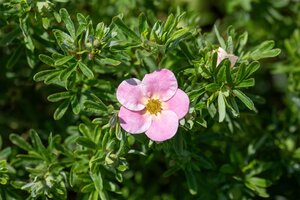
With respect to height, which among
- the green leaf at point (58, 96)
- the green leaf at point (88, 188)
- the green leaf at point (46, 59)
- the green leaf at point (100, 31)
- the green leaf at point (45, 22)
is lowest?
the green leaf at point (88, 188)

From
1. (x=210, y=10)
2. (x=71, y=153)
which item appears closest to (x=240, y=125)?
(x=71, y=153)

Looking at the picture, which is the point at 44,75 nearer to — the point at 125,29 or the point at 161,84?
the point at 125,29

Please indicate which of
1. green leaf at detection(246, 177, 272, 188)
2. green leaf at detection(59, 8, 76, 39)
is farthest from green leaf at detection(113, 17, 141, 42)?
green leaf at detection(246, 177, 272, 188)

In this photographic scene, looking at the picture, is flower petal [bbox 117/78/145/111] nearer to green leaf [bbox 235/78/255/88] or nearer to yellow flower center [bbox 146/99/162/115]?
yellow flower center [bbox 146/99/162/115]

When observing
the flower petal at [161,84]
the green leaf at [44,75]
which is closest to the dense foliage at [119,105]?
the green leaf at [44,75]

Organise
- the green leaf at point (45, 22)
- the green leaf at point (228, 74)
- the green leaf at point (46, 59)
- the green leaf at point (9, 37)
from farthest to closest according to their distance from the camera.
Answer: the green leaf at point (9, 37)
the green leaf at point (45, 22)
the green leaf at point (46, 59)
the green leaf at point (228, 74)

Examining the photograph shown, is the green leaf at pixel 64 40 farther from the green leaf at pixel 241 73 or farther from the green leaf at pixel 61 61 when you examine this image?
the green leaf at pixel 241 73
